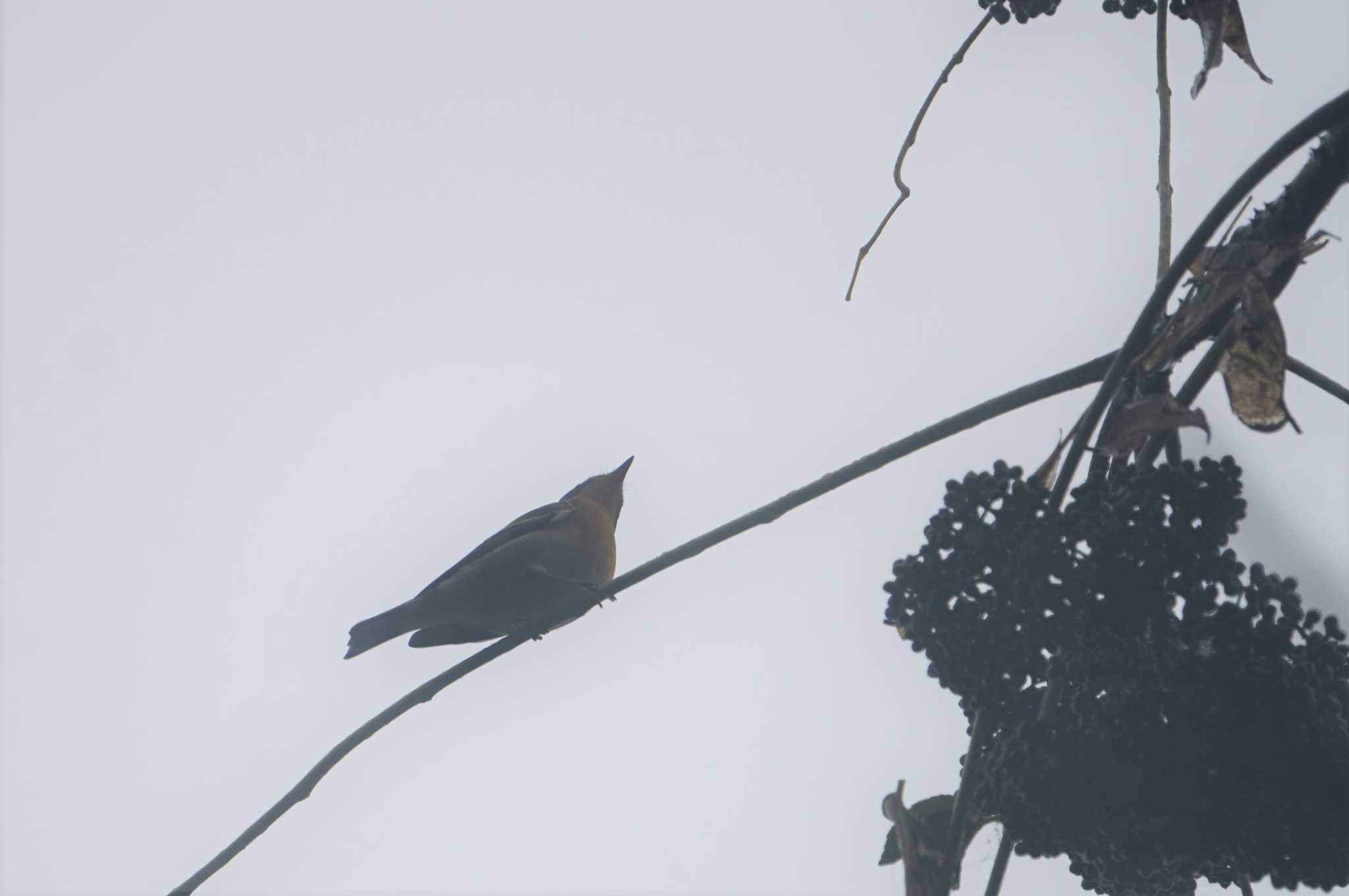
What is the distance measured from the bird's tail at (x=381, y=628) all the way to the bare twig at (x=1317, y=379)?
4391 millimetres

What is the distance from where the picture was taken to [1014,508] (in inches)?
82.2

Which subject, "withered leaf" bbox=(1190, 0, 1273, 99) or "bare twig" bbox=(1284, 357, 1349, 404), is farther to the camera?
"withered leaf" bbox=(1190, 0, 1273, 99)

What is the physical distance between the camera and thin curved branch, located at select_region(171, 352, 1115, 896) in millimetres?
2125

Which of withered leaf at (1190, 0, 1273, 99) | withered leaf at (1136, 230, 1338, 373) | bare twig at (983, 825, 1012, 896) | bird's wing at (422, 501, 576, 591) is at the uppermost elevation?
bird's wing at (422, 501, 576, 591)

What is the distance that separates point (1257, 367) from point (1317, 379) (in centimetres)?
27

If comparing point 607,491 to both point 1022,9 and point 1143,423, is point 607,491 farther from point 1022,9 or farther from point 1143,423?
point 1143,423

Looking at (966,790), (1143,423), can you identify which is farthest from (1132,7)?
(966,790)

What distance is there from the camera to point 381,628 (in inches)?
225

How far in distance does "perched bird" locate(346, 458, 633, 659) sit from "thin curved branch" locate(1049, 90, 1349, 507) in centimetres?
364

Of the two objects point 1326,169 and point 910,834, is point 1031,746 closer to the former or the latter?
point 910,834

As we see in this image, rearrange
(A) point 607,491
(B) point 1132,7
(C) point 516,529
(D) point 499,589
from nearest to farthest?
(B) point 1132,7, (D) point 499,589, (C) point 516,529, (A) point 607,491

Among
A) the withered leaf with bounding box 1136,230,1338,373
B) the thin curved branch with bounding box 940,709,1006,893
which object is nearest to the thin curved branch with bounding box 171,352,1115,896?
the withered leaf with bounding box 1136,230,1338,373

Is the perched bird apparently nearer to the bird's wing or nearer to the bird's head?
the bird's wing

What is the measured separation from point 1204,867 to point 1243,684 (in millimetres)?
338
